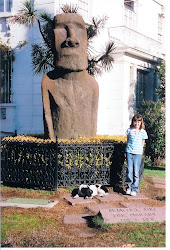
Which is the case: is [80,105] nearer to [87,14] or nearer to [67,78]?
[67,78]

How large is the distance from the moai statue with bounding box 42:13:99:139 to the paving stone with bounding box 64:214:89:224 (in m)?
2.40

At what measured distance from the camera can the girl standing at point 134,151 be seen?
6492 mm

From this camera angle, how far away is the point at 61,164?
22.2 ft

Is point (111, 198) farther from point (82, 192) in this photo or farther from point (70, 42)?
point (70, 42)

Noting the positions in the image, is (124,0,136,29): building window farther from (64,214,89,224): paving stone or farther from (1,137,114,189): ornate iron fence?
(64,214,89,224): paving stone

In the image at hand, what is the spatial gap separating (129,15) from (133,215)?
13.2 metres

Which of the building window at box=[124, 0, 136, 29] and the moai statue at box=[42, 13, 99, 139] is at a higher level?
the building window at box=[124, 0, 136, 29]

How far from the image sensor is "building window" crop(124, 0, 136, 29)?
16.2m

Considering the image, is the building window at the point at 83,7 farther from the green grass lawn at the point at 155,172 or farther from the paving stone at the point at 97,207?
the paving stone at the point at 97,207

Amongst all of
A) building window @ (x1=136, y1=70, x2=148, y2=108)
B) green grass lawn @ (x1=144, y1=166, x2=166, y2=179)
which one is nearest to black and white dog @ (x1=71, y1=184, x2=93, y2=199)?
green grass lawn @ (x1=144, y1=166, x2=166, y2=179)

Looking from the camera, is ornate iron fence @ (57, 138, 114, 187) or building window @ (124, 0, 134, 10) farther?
building window @ (124, 0, 134, 10)

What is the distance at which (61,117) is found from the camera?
725 cm

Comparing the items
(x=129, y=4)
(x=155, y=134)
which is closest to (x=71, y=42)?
(x=155, y=134)

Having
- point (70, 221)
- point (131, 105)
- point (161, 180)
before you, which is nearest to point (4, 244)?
point (70, 221)
